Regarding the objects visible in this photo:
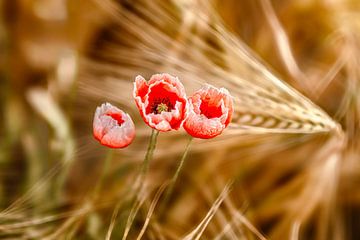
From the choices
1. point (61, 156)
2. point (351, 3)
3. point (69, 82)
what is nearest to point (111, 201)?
point (61, 156)

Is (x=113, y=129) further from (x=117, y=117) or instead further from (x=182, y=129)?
(x=182, y=129)

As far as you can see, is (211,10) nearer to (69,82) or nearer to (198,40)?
(198,40)

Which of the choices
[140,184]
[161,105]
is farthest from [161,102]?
[140,184]

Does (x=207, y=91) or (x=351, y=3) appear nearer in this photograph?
(x=207, y=91)

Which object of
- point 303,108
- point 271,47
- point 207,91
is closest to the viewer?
point 207,91

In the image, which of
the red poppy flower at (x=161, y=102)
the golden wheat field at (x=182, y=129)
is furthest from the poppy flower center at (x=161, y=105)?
the golden wheat field at (x=182, y=129)

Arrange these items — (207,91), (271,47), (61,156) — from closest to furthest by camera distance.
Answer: (207,91), (61,156), (271,47)

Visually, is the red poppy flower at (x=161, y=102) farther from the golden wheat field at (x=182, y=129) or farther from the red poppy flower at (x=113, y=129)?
the golden wheat field at (x=182, y=129)
